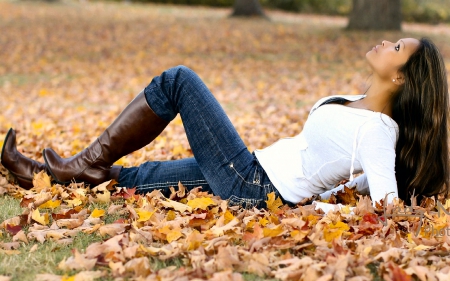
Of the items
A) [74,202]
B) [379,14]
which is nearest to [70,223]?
[74,202]

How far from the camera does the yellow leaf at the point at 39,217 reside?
323 centimetres

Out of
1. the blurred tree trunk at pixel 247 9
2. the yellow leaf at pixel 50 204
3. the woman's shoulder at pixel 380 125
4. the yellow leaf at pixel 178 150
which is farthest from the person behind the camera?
the blurred tree trunk at pixel 247 9

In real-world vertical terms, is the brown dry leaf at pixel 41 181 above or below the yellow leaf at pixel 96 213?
above

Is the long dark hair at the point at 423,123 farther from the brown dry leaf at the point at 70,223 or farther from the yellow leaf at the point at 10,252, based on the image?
the yellow leaf at the point at 10,252

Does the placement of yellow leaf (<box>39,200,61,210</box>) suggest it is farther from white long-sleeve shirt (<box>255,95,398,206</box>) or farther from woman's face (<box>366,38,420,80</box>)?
woman's face (<box>366,38,420,80</box>)

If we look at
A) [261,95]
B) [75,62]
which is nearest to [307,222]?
[261,95]

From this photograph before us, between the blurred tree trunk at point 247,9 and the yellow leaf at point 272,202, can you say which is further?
the blurred tree trunk at point 247,9

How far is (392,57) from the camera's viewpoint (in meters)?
3.27

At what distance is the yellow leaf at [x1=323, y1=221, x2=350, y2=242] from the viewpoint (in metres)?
2.86

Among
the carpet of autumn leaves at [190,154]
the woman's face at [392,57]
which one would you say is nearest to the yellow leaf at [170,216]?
the carpet of autumn leaves at [190,154]

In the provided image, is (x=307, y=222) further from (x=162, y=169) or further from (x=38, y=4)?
(x=38, y=4)

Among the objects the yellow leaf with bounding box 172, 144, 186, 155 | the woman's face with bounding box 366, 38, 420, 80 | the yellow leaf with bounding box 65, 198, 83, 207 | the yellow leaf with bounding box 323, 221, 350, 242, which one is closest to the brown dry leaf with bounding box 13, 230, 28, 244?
the yellow leaf with bounding box 65, 198, 83, 207

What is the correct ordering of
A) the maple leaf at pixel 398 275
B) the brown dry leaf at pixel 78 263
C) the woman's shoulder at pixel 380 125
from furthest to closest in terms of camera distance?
the woman's shoulder at pixel 380 125 < the brown dry leaf at pixel 78 263 < the maple leaf at pixel 398 275

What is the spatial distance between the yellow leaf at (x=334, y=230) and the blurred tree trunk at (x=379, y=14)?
1215cm
